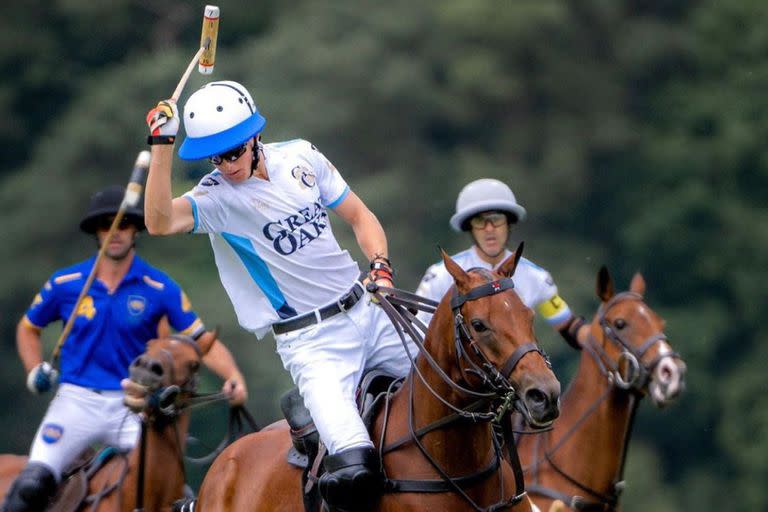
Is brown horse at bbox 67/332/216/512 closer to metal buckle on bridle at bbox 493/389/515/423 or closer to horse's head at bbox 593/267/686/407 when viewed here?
horse's head at bbox 593/267/686/407

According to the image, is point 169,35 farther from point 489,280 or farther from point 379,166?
point 489,280

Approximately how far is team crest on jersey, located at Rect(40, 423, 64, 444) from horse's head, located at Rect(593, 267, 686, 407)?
3121mm

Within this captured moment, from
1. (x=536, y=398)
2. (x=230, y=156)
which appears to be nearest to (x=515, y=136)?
(x=230, y=156)

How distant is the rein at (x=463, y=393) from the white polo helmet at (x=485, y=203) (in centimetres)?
248

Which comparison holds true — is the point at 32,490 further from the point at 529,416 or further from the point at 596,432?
the point at 529,416

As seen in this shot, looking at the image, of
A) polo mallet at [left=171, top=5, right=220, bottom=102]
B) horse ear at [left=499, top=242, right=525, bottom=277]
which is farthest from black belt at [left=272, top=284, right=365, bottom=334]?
polo mallet at [left=171, top=5, right=220, bottom=102]

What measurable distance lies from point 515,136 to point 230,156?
756 inches

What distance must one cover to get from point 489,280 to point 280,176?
1215 mm

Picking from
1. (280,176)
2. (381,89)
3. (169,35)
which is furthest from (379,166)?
(280,176)

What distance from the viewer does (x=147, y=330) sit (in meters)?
8.76

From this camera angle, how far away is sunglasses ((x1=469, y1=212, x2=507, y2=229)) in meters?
8.93

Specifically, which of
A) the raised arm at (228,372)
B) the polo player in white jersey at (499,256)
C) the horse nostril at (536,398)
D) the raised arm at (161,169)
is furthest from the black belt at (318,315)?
the polo player in white jersey at (499,256)

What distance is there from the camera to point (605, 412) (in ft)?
27.6

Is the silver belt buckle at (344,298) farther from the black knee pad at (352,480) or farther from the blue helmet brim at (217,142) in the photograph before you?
the blue helmet brim at (217,142)
